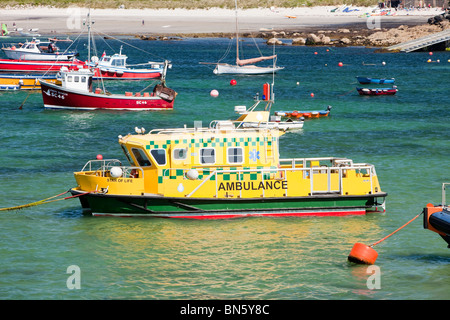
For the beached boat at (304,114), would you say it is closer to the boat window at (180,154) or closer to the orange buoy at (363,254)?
the boat window at (180,154)

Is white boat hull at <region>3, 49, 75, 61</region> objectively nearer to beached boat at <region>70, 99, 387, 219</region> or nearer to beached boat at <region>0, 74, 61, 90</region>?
beached boat at <region>0, 74, 61, 90</region>

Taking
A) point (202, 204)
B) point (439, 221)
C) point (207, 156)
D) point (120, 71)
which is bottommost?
point (202, 204)

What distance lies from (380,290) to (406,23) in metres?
140

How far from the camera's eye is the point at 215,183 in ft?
84.5

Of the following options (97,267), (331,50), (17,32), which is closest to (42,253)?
(97,267)

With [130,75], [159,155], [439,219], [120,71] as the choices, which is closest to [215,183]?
[159,155]

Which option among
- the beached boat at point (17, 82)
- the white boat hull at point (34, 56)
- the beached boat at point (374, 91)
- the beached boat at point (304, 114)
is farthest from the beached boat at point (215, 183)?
the white boat hull at point (34, 56)

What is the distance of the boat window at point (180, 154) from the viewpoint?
2589 centimetres

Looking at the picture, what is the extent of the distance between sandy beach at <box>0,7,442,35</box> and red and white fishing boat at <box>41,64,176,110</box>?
91.1 m

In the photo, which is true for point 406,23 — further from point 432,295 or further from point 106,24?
point 432,295

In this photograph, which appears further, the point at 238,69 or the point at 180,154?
the point at 238,69

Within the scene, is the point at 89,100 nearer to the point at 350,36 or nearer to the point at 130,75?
the point at 130,75

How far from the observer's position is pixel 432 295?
19.8 m

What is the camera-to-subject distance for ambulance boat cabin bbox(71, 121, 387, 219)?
2561cm
